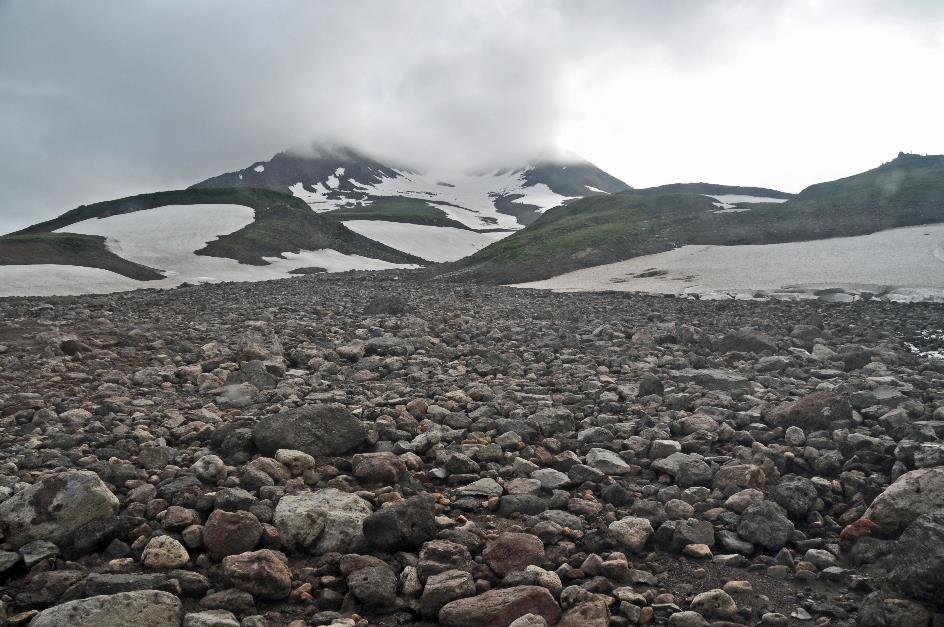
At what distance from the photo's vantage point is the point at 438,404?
7.70m

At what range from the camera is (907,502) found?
14.6 ft

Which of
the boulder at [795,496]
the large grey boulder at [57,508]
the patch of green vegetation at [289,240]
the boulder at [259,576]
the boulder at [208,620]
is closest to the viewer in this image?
the boulder at [208,620]

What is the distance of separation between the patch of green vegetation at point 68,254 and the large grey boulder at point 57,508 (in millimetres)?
36246

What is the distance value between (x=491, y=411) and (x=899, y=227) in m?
40.6

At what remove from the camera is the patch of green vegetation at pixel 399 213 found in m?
100

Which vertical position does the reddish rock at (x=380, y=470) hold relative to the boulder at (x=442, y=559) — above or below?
above

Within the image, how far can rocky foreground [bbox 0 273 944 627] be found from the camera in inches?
144

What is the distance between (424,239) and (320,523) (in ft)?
243

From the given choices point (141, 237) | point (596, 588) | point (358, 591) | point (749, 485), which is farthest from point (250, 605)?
point (141, 237)

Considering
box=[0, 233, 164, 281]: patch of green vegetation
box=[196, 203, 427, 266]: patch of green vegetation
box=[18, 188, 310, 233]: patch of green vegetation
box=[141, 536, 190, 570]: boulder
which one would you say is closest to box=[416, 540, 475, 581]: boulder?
box=[141, 536, 190, 570]: boulder

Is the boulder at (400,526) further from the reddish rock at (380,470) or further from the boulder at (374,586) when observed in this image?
the reddish rock at (380,470)

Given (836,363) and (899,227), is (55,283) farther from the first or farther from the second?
(899,227)

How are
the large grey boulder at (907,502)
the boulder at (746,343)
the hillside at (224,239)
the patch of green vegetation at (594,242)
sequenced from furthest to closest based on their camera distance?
the patch of green vegetation at (594,242)
the hillside at (224,239)
the boulder at (746,343)
the large grey boulder at (907,502)

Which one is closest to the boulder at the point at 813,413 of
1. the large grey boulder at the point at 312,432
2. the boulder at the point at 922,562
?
the boulder at the point at 922,562
